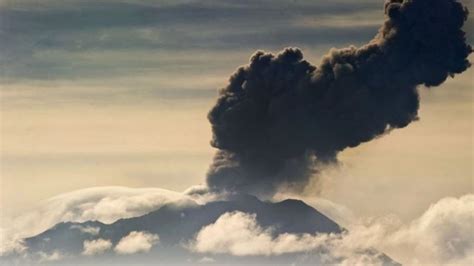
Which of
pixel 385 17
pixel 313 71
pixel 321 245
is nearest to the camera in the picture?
pixel 385 17

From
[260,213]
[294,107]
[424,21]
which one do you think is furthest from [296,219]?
[424,21]

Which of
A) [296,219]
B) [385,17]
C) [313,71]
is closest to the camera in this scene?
[385,17]

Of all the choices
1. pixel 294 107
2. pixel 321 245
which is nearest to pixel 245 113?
pixel 294 107

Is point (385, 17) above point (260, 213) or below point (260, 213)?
above

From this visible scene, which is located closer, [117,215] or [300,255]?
[300,255]

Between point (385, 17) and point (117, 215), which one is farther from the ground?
point (385, 17)

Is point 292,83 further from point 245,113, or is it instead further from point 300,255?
point 300,255

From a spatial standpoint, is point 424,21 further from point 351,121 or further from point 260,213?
point 260,213

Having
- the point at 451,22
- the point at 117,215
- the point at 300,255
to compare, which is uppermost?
the point at 451,22

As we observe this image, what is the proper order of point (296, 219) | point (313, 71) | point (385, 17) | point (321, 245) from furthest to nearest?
1. point (296, 219)
2. point (321, 245)
3. point (313, 71)
4. point (385, 17)
